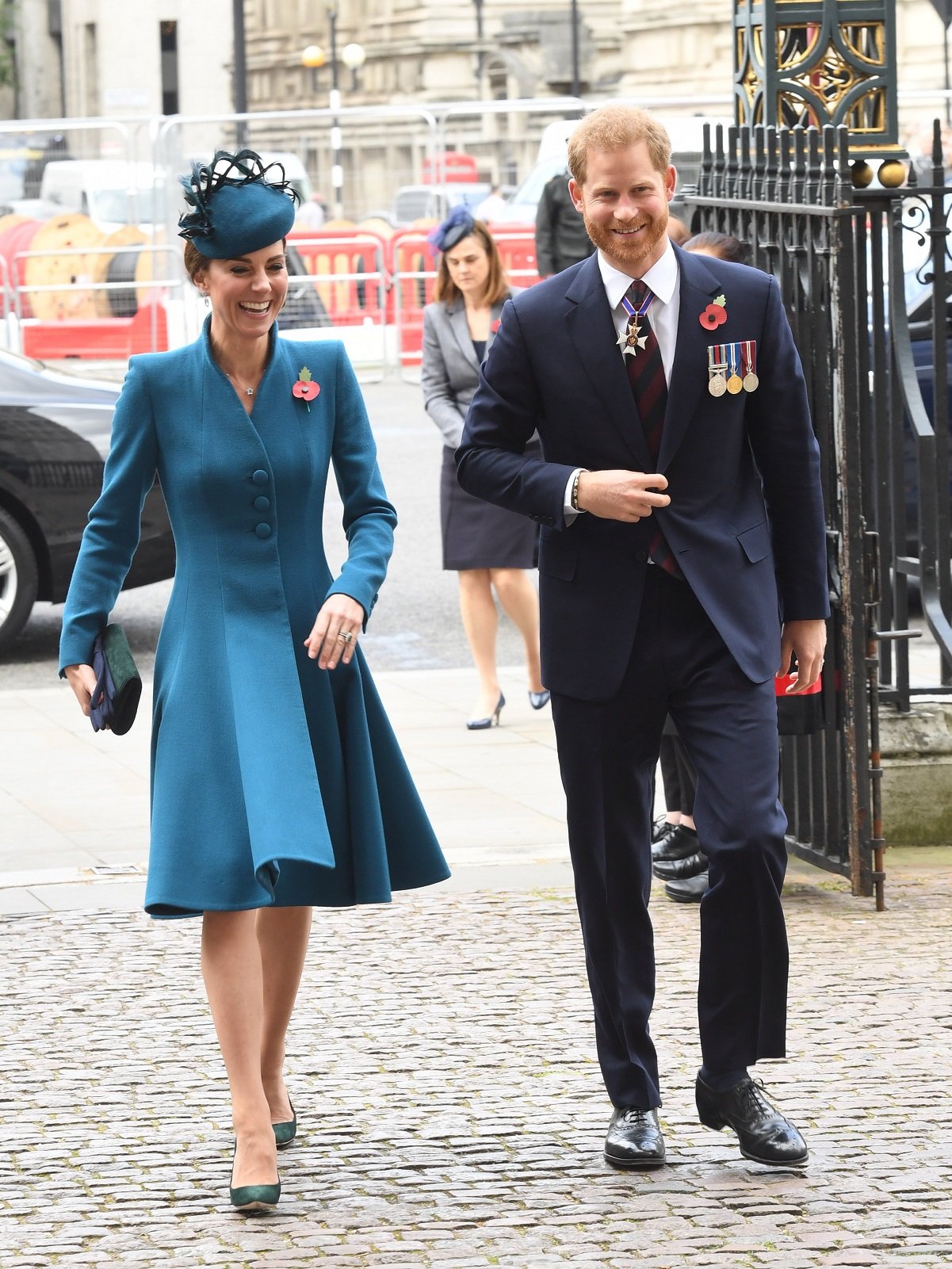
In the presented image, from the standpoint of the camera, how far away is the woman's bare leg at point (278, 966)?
15.3ft

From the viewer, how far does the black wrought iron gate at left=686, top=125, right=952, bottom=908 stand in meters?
6.42

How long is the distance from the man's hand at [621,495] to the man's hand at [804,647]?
460 millimetres

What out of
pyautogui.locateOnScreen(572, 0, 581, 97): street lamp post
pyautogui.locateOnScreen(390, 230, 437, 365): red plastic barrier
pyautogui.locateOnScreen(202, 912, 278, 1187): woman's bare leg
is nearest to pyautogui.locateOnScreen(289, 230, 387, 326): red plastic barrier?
pyautogui.locateOnScreen(390, 230, 437, 365): red plastic barrier

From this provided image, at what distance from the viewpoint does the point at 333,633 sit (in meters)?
4.38

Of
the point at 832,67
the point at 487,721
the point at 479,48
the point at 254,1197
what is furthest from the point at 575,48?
the point at 254,1197

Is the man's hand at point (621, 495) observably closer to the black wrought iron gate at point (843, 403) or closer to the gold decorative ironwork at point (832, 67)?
the black wrought iron gate at point (843, 403)

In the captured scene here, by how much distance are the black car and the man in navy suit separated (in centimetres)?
592

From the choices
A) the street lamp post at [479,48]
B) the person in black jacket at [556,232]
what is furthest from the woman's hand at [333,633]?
the street lamp post at [479,48]

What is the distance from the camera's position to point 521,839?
291 inches

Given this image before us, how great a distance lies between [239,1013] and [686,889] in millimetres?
2518

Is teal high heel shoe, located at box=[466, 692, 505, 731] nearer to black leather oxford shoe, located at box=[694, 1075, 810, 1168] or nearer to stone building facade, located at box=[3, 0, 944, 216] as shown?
black leather oxford shoe, located at box=[694, 1075, 810, 1168]

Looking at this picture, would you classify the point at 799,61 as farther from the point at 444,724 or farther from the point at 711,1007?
the point at 711,1007

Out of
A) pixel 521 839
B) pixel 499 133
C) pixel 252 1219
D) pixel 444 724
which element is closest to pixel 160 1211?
pixel 252 1219

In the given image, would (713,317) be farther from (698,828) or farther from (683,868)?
(683,868)
